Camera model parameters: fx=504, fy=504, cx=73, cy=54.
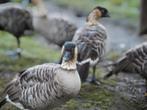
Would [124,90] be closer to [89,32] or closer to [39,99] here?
[89,32]

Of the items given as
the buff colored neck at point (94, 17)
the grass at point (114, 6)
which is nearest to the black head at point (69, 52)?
the buff colored neck at point (94, 17)

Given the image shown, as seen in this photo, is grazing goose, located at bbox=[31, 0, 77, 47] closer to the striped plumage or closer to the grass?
the striped plumage

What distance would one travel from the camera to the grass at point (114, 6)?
17.1 m

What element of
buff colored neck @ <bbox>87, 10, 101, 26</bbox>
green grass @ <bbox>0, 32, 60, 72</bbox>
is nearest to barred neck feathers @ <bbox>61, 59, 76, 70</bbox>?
buff colored neck @ <bbox>87, 10, 101, 26</bbox>

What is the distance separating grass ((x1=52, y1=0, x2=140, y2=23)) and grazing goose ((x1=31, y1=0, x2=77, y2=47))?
19.2 feet

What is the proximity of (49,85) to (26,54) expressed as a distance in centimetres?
549

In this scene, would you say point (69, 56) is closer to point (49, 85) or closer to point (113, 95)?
point (49, 85)

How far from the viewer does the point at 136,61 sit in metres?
8.37

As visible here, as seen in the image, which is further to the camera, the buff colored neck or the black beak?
the buff colored neck

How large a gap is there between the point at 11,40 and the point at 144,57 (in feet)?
20.2

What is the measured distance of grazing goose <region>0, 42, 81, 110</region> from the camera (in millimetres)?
6383

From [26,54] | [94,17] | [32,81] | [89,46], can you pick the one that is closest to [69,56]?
[32,81]

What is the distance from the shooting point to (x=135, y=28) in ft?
51.8

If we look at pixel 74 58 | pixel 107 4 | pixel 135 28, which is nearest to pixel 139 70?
pixel 74 58
